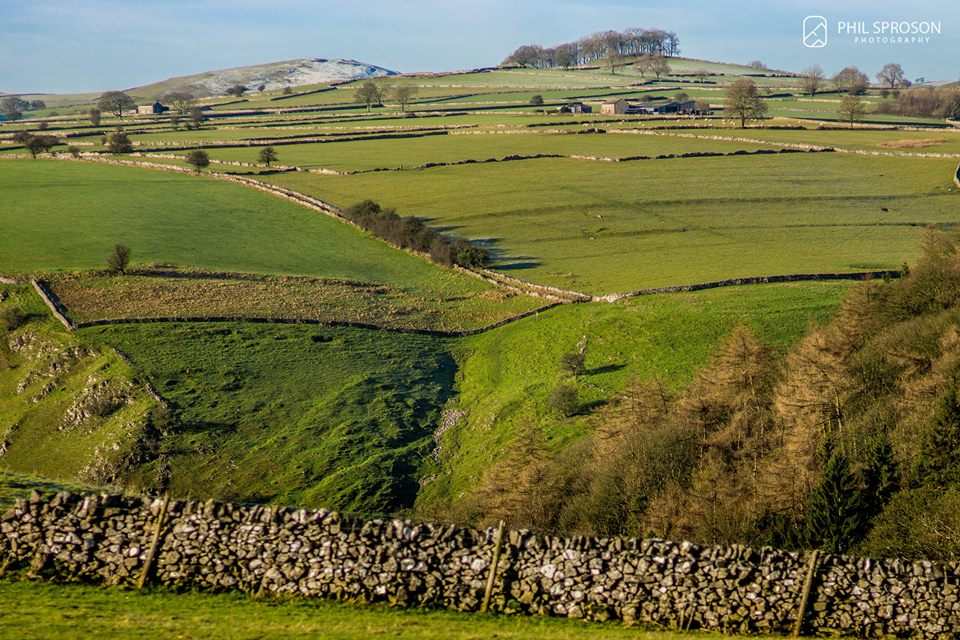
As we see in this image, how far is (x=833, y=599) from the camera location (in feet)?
68.5

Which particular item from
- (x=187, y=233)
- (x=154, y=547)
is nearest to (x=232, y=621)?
(x=154, y=547)

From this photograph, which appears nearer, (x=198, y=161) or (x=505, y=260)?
(x=505, y=260)

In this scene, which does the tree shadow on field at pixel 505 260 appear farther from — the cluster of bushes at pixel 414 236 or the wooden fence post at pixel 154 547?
the wooden fence post at pixel 154 547

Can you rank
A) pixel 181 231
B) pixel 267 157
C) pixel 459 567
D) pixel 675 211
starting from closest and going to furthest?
pixel 459 567 < pixel 181 231 < pixel 675 211 < pixel 267 157

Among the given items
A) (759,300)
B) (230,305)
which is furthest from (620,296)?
(230,305)

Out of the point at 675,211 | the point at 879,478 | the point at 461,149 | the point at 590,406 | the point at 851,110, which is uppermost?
the point at 851,110

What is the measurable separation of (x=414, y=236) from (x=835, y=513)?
2726 inches

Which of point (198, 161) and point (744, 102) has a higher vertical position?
point (744, 102)

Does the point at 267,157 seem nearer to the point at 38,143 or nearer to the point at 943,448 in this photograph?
the point at 38,143

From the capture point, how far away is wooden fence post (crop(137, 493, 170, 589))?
21.5m

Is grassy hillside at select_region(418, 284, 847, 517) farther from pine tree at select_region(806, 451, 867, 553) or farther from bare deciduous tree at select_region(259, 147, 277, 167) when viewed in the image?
bare deciduous tree at select_region(259, 147, 277, 167)

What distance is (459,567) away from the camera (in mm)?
21562

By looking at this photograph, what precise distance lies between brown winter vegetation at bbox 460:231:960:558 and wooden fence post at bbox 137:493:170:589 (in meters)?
14.3

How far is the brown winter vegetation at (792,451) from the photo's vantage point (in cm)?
2838
